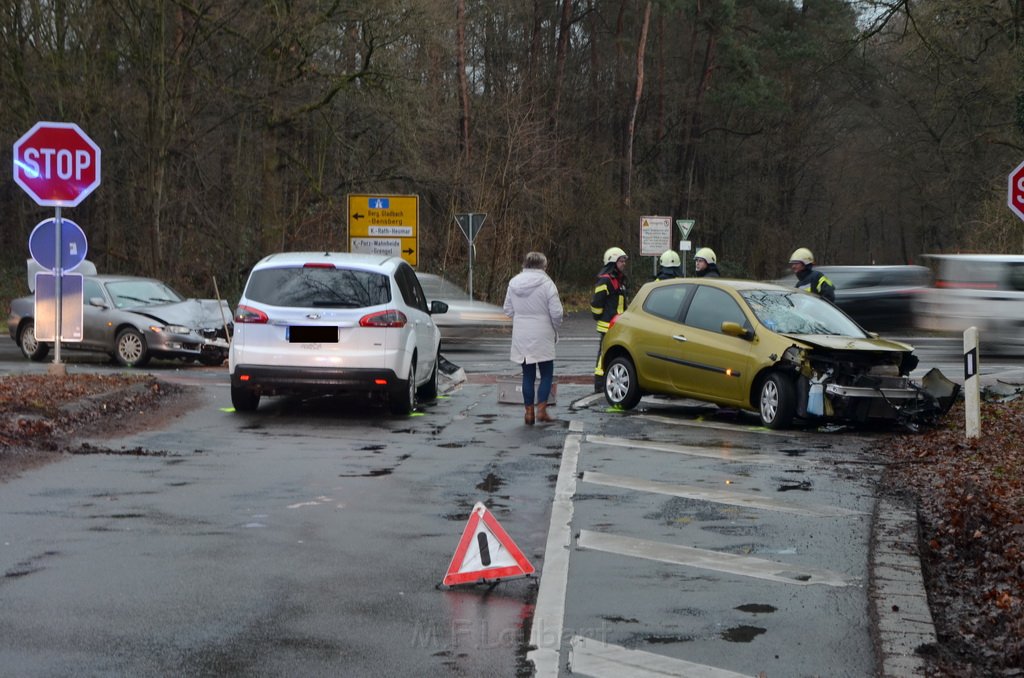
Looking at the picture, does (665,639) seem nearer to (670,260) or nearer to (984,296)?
A: (670,260)

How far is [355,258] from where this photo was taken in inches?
577

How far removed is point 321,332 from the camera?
13.9m

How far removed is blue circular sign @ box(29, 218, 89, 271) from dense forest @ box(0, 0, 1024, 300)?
9.65 metres

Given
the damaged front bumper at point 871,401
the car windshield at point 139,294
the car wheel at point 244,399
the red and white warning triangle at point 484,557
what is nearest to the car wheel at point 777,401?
the damaged front bumper at point 871,401

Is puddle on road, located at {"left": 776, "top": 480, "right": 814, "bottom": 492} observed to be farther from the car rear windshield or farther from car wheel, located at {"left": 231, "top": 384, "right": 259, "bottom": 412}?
car wheel, located at {"left": 231, "top": 384, "right": 259, "bottom": 412}

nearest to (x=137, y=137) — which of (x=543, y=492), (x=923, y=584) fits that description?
(x=543, y=492)

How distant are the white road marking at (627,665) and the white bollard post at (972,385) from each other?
24.5 ft

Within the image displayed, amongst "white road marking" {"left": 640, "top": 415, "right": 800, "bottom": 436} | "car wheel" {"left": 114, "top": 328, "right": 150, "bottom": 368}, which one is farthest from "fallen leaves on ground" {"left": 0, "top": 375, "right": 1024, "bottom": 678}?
"car wheel" {"left": 114, "top": 328, "right": 150, "bottom": 368}

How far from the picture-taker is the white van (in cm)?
2284

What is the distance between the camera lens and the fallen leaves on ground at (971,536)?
234 inches

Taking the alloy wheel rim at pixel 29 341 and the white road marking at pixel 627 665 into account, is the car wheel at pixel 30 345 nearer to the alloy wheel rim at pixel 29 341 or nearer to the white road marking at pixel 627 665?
the alloy wheel rim at pixel 29 341

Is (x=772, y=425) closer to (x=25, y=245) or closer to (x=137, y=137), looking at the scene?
(x=137, y=137)

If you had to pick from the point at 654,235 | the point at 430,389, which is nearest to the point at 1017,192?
the point at 430,389

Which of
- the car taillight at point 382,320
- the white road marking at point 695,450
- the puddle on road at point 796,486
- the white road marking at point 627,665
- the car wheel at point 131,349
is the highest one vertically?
the car taillight at point 382,320
